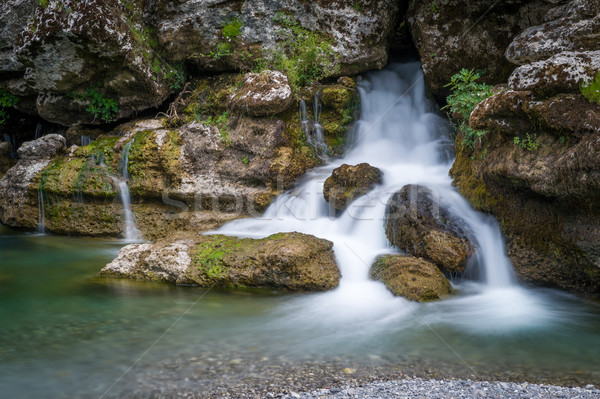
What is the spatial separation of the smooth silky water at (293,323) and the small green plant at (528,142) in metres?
1.22

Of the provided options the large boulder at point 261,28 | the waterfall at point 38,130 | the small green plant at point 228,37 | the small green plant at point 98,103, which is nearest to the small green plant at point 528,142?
the large boulder at point 261,28

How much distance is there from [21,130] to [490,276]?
1287 centimetres

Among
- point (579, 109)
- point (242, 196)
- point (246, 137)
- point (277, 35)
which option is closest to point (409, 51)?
point (277, 35)

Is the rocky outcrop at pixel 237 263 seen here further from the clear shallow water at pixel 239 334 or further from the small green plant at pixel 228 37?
the small green plant at pixel 228 37

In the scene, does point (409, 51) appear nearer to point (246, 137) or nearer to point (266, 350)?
point (246, 137)

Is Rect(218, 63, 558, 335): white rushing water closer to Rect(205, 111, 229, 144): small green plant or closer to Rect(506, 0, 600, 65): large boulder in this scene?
Rect(205, 111, 229, 144): small green plant

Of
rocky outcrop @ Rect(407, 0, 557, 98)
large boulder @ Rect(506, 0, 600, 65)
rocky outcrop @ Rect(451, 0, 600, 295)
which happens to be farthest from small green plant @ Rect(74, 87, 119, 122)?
large boulder @ Rect(506, 0, 600, 65)

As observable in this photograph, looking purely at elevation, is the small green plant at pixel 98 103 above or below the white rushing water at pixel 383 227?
above

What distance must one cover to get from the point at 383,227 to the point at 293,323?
242 cm

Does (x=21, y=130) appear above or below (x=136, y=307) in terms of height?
above

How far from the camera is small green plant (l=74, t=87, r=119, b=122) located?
Answer: 32.4ft

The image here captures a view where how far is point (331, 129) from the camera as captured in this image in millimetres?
8711

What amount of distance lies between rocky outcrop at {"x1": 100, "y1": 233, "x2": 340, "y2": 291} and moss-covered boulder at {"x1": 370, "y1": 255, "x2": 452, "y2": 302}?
62 centimetres

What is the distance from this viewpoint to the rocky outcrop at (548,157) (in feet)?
14.4
